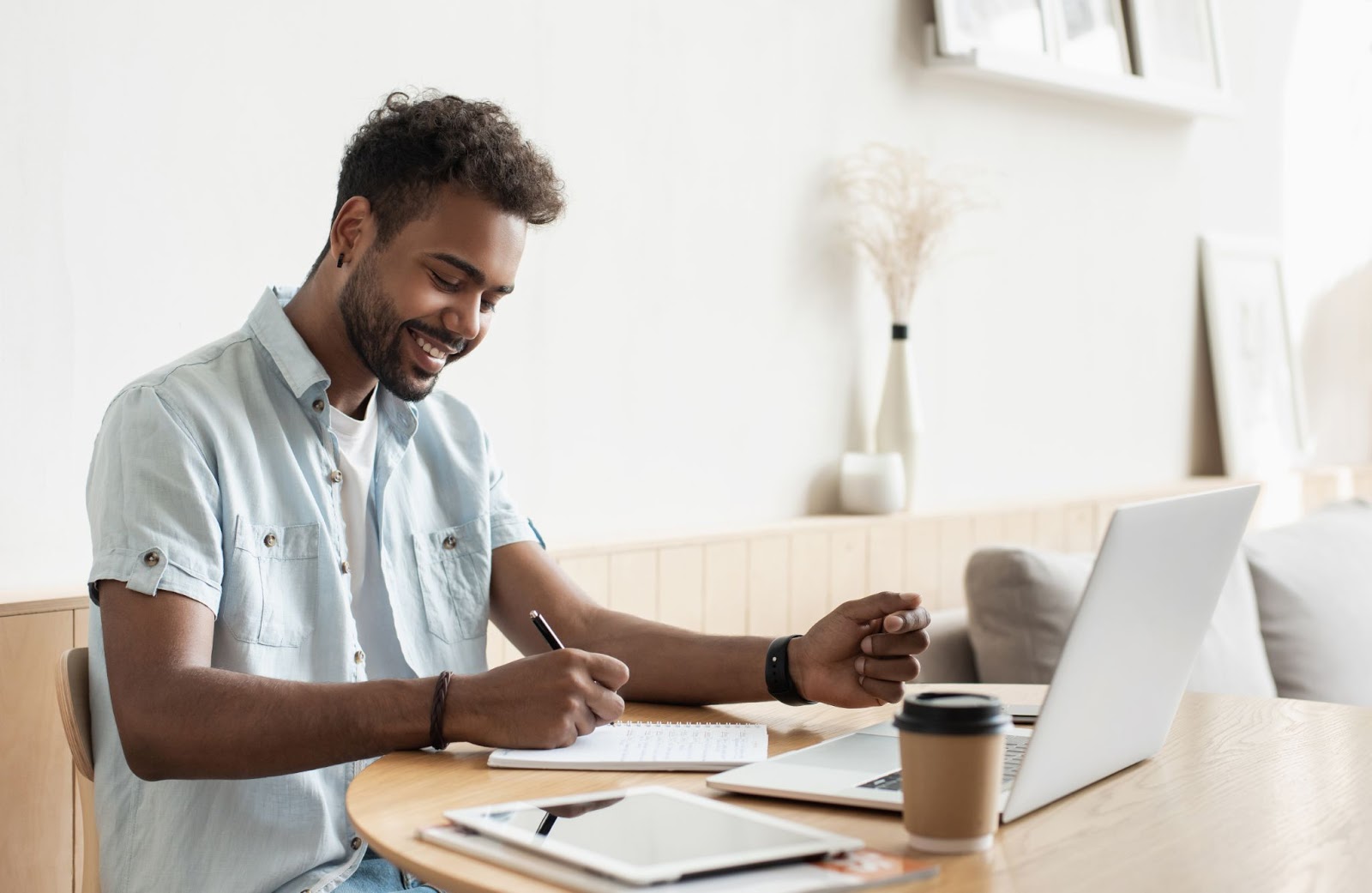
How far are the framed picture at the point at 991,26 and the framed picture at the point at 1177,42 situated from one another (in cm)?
41

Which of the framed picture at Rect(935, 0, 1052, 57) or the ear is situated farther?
the framed picture at Rect(935, 0, 1052, 57)

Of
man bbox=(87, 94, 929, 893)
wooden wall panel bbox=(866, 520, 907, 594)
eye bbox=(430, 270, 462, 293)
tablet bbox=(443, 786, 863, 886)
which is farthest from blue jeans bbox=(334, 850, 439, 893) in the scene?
wooden wall panel bbox=(866, 520, 907, 594)

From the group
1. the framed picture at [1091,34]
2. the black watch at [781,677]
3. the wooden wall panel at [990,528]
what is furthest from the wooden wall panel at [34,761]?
the framed picture at [1091,34]

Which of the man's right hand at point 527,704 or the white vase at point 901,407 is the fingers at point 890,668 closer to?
the man's right hand at point 527,704

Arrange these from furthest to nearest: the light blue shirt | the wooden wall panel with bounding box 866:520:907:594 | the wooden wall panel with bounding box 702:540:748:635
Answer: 1. the wooden wall panel with bounding box 866:520:907:594
2. the wooden wall panel with bounding box 702:540:748:635
3. the light blue shirt

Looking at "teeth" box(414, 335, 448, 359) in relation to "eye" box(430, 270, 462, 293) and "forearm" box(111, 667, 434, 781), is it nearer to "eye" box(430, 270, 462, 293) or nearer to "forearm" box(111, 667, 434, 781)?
"eye" box(430, 270, 462, 293)

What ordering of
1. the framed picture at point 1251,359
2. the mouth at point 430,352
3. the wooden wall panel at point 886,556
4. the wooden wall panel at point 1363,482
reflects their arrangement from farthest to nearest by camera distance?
the wooden wall panel at point 1363,482 < the framed picture at point 1251,359 < the wooden wall panel at point 886,556 < the mouth at point 430,352

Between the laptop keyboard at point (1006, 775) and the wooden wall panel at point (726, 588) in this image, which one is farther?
the wooden wall panel at point (726, 588)

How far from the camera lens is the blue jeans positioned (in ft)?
4.64

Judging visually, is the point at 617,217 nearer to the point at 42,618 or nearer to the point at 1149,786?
the point at 42,618

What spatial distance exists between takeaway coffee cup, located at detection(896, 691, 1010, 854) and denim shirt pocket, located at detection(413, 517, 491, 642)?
0.81 m

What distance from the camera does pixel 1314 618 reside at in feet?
9.06

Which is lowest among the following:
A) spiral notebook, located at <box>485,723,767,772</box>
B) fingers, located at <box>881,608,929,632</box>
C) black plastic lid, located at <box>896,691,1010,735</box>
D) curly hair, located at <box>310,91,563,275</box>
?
spiral notebook, located at <box>485,723,767,772</box>

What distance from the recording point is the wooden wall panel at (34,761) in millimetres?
1650
